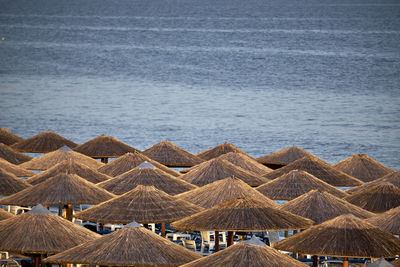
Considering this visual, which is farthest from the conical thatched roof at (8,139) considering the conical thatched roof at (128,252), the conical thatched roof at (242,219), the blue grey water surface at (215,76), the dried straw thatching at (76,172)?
the blue grey water surface at (215,76)

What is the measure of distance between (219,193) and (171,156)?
6890 millimetres

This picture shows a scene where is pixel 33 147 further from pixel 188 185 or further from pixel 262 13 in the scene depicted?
pixel 262 13

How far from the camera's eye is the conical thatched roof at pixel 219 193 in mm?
14359

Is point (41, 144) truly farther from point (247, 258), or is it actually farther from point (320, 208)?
point (247, 258)

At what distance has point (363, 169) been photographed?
21.0 meters

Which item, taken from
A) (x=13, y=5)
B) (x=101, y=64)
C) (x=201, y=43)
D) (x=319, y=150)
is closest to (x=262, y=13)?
(x=201, y=43)

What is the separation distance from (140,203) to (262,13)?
99309 mm

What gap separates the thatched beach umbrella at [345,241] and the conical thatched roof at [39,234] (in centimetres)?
264

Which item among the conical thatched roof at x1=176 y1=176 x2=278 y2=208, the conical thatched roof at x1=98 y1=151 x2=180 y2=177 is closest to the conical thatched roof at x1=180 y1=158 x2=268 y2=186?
the conical thatched roof at x1=98 y1=151 x2=180 y2=177

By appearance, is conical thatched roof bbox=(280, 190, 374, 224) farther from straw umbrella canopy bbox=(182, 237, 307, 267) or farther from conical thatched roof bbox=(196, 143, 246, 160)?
conical thatched roof bbox=(196, 143, 246, 160)

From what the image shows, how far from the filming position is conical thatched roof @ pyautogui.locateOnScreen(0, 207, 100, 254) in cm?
1097

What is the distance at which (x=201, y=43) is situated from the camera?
303 ft

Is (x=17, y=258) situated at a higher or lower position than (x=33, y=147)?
lower

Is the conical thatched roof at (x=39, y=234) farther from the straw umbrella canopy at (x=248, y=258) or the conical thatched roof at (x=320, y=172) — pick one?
the conical thatched roof at (x=320, y=172)
